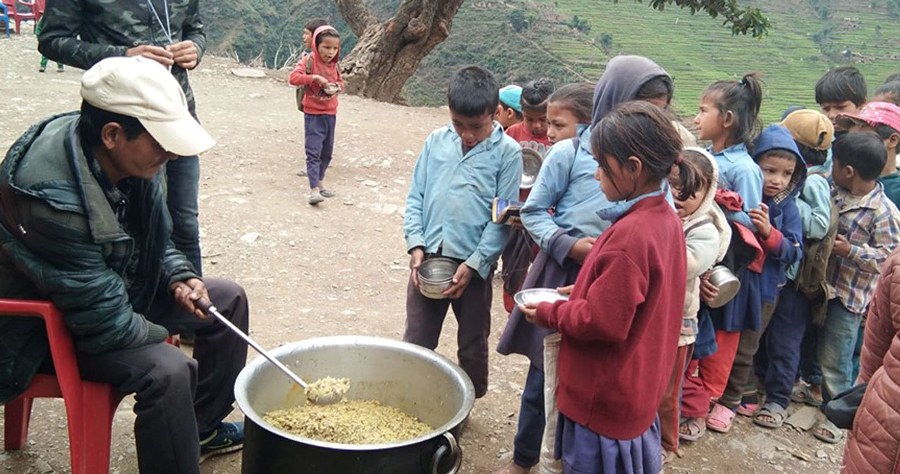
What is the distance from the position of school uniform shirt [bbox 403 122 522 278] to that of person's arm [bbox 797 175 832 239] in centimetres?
153

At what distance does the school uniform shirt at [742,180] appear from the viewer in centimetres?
Answer: 314

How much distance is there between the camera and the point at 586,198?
8.29ft

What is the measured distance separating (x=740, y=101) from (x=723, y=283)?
0.88 meters

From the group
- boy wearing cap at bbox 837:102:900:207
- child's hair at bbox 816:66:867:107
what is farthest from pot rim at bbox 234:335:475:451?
child's hair at bbox 816:66:867:107

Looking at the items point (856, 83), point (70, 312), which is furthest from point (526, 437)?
point (856, 83)

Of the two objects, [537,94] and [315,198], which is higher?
[537,94]

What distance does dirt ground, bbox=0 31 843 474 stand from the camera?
10.6 ft

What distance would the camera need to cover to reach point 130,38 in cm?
298

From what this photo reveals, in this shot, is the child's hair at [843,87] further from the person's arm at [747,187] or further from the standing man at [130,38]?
the standing man at [130,38]

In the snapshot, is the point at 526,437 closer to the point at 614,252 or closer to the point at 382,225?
the point at 614,252

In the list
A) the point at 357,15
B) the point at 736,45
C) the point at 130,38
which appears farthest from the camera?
the point at 736,45

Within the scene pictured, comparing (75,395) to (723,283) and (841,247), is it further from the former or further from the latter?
(841,247)

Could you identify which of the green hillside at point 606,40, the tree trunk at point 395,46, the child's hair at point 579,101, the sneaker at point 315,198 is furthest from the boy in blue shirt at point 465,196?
the green hillside at point 606,40

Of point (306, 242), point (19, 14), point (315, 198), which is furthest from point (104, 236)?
point (19, 14)
